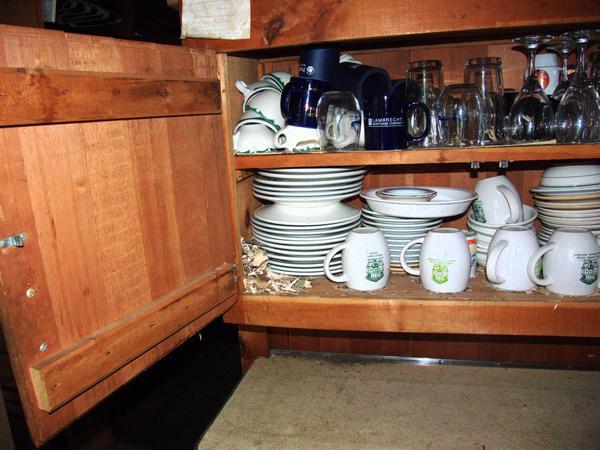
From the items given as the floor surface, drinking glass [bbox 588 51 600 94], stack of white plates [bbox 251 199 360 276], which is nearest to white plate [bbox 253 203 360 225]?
stack of white plates [bbox 251 199 360 276]

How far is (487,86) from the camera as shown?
104 cm

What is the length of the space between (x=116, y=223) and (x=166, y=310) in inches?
6.9

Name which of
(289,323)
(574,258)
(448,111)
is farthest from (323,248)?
(574,258)

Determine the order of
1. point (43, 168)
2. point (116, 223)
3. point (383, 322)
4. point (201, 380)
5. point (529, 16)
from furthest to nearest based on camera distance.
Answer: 1. point (201, 380)
2. point (383, 322)
3. point (529, 16)
4. point (116, 223)
5. point (43, 168)

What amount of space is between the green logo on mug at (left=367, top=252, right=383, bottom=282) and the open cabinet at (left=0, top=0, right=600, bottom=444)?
0.14 ft

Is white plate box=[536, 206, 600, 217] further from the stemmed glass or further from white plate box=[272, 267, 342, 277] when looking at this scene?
white plate box=[272, 267, 342, 277]

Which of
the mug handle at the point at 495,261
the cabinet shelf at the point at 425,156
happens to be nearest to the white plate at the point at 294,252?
the cabinet shelf at the point at 425,156

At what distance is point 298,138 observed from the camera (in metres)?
1.03

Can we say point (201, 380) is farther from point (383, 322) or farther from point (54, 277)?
point (54, 277)

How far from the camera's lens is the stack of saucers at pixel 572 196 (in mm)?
1008

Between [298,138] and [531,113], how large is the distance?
49 centimetres

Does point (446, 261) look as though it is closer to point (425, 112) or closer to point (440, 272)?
point (440, 272)

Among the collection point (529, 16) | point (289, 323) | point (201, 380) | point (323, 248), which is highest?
point (529, 16)

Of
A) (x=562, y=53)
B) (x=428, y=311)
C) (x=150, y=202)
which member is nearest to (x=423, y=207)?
(x=428, y=311)
